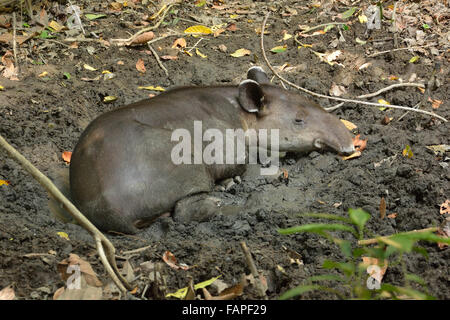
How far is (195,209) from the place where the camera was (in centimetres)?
511

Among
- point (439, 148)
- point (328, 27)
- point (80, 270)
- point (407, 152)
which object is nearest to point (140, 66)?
point (328, 27)

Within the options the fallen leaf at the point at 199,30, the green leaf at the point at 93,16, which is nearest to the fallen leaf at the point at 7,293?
the fallen leaf at the point at 199,30

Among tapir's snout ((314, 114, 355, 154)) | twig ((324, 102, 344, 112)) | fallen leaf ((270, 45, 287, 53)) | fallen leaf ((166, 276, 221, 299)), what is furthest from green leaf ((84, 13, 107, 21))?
fallen leaf ((166, 276, 221, 299))

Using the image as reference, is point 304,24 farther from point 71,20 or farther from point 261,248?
point 261,248

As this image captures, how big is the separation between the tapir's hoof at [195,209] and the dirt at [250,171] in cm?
11

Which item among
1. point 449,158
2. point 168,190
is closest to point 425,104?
point 449,158

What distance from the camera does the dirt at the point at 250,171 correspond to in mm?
3828

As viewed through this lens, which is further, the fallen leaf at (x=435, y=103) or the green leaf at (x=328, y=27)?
the green leaf at (x=328, y=27)

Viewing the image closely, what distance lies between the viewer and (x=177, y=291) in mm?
3504

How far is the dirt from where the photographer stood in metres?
3.83

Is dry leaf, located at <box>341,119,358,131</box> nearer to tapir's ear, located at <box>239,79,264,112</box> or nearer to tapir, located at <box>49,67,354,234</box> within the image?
tapir, located at <box>49,67,354,234</box>

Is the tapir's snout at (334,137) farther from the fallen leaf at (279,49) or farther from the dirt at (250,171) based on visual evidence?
the fallen leaf at (279,49)

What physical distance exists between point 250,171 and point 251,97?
2.89ft

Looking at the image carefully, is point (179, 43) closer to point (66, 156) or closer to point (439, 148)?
point (66, 156)
